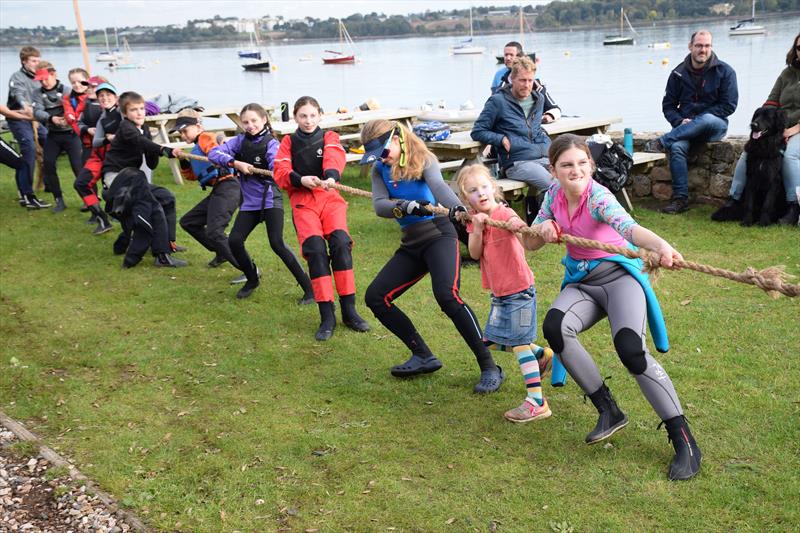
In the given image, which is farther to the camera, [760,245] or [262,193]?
[760,245]

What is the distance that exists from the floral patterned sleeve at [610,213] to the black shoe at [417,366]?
1.95m

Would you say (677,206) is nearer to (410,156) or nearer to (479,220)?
(410,156)

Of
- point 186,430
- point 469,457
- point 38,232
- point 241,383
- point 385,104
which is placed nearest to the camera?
point 469,457

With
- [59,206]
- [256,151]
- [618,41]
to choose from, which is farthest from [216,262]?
[618,41]

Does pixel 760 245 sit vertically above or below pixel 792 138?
below

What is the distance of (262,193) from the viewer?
7715 millimetres

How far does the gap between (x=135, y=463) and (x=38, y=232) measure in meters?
7.43

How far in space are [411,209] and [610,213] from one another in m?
1.52

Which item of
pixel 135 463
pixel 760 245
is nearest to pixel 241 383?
pixel 135 463

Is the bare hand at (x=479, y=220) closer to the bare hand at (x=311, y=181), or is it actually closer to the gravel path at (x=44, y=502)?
the bare hand at (x=311, y=181)

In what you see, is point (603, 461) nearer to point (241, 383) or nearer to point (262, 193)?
point (241, 383)

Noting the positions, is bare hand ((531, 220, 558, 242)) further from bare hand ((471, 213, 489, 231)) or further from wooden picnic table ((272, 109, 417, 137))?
wooden picnic table ((272, 109, 417, 137))

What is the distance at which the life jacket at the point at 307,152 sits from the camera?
689cm

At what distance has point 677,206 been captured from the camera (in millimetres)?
9828
